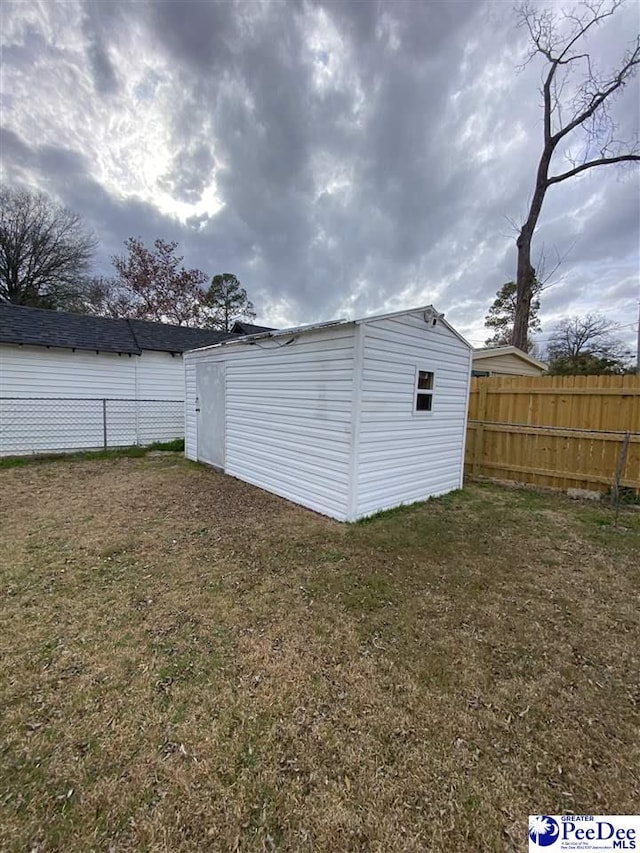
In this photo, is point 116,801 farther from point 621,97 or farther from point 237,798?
point 621,97

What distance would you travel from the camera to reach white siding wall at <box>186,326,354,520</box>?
4604mm

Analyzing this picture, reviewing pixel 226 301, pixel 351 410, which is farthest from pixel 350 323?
pixel 226 301

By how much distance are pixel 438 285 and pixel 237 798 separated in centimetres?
1601

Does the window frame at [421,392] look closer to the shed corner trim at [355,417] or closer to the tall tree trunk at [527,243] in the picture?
the shed corner trim at [355,417]

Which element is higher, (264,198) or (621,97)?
(621,97)

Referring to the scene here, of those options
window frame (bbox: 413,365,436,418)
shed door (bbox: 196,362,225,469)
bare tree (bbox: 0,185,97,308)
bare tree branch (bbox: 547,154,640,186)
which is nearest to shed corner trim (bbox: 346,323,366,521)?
window frame (bbox: 413,365,436,418)

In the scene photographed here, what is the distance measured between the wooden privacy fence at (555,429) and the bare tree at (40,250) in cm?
2095

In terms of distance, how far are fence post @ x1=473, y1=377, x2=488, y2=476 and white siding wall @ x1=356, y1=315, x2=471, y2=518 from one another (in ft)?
3.16

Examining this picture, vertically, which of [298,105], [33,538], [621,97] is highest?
[621,97]

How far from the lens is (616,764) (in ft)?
5.31

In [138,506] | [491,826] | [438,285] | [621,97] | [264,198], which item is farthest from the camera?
[438,285]

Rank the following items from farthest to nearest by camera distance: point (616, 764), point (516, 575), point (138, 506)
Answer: point (138, 506) < point (516, 575) < point (616, 764)

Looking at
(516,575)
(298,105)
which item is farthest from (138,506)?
(298,105)

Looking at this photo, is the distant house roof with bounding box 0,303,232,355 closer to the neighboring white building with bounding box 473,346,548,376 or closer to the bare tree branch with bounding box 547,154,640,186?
the neighboring white building with bounding box 473,346,548,376
